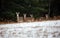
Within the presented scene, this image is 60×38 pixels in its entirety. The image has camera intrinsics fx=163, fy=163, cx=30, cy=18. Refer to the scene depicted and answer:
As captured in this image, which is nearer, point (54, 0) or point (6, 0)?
point (6, 0)

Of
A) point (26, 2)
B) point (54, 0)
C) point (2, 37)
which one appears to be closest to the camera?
point (2, 37)

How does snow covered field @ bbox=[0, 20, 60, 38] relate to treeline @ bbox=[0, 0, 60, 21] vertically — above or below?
below

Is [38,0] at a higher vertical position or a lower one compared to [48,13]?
higher

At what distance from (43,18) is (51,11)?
734 mm

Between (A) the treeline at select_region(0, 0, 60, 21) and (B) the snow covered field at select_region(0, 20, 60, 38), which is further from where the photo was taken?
(A) the treeline at select_region(0, 0, 60, 21)

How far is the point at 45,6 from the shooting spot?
10.7 metres

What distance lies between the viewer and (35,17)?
10586 mm

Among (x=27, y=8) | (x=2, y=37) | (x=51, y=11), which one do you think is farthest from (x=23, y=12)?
(x=2, y=37)

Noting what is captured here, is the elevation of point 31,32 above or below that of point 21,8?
below

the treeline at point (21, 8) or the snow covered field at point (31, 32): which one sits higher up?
the treeline at point (21, 8)

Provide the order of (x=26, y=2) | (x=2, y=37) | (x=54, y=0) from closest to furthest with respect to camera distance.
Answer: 1. (x=2, y=37)
2. (x=26, y=2)
3. (x=54, y=0)

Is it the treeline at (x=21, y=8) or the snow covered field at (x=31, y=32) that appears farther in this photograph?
the treeline at (x=21, y=8)

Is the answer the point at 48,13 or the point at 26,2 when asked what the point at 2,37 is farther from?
the point at 48,13

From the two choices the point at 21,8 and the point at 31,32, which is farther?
the point at 21,8
